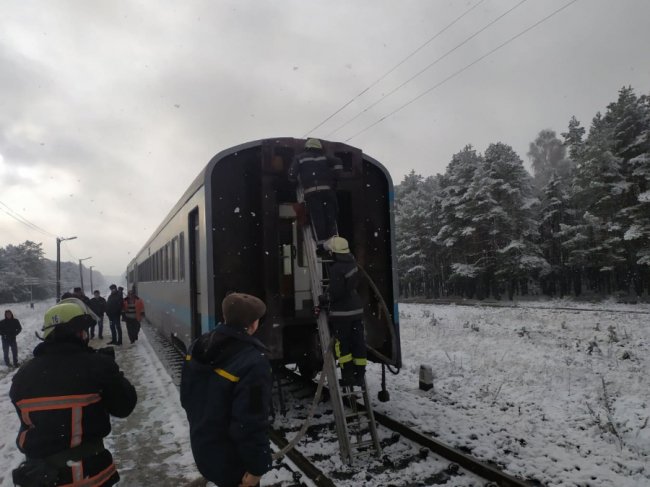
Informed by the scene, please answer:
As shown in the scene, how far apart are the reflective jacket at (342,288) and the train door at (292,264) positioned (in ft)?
4.26

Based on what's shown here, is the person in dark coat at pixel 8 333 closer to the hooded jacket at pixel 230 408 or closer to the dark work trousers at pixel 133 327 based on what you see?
the dark work trousers at pixel 133 327

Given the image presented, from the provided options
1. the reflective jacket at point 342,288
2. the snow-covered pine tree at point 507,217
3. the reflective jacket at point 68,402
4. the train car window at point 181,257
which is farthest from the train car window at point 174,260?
the snow-covered pine tree at point 507,217

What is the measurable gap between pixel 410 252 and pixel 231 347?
41.5m

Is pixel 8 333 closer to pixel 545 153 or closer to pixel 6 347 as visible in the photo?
pixel 6 347

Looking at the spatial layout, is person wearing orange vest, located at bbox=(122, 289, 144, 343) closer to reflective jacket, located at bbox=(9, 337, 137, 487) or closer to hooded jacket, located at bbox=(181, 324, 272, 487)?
reflective jacket, located at bbox=(9, 337, 137, 487)

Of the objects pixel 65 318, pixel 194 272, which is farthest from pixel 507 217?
pixel 65 318

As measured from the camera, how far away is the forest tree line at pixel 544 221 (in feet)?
86.7

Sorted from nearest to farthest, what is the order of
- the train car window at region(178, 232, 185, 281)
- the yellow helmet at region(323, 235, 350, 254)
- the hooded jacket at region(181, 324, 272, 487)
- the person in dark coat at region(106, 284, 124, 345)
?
the hooded jacket at region(181, 324, 272, 487) → the yellow helmet at region(323, 235, 350, 254) → the train car window at region(178, 232, 185, 281) → the person in dark coat at region(106, 284, 124, 345)

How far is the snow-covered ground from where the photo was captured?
14.3 ft

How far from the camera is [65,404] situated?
7.49 feet

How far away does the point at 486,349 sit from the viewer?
10984mm

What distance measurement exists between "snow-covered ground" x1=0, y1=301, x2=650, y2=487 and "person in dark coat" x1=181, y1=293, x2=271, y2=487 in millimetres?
2093

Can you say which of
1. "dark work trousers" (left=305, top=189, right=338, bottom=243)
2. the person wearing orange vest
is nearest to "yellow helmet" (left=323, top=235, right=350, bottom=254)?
"dark work trousers" (left=305, top=189, right=338, bottom=243)

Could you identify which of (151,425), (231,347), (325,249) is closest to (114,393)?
(231,347)
